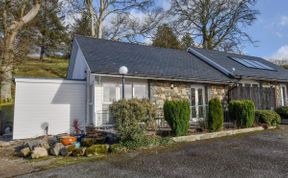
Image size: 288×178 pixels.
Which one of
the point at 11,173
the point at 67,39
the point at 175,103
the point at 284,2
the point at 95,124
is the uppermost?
the point at 67,39

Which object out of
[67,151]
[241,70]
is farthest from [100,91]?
[241,70]

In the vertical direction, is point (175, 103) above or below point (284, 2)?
below

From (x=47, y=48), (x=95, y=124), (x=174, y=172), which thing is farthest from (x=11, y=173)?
(x=47, y=48)

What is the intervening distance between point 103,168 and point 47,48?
97.3ft

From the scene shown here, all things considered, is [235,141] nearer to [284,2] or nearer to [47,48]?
[284,2]

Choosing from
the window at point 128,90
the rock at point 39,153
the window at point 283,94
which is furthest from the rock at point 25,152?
the window at point 283,94

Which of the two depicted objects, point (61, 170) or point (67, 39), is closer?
point (61, 170)

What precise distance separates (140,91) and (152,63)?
2244 millimetres

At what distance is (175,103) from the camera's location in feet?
26.9

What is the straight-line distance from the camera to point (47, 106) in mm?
9672

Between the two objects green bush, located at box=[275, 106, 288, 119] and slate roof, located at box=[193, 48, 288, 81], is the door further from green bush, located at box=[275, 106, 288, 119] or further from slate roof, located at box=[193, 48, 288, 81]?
green bush, located at box=[275, 106, 288, 119]

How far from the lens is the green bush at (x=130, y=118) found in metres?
6.93

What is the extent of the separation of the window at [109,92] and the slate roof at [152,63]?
859mm

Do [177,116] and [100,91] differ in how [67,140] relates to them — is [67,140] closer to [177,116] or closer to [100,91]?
[100,91]
